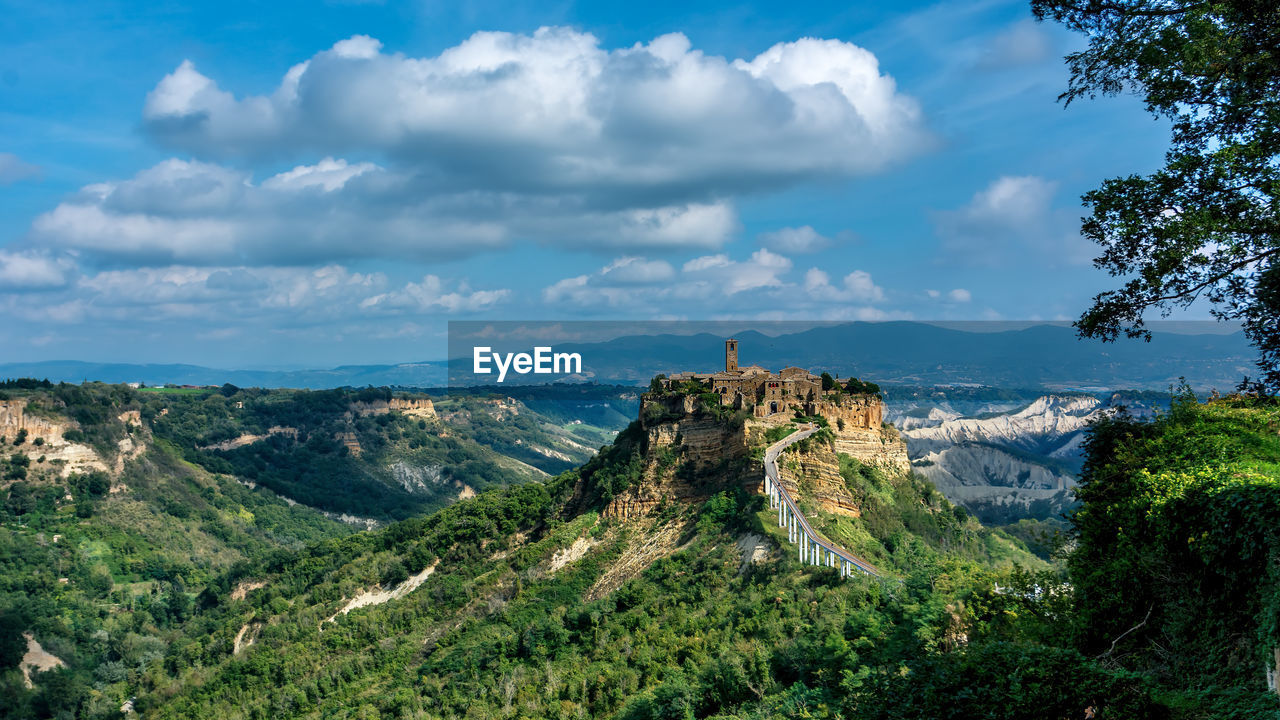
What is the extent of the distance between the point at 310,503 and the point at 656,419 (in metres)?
116

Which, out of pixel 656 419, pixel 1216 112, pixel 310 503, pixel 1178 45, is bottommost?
pixel 310 503

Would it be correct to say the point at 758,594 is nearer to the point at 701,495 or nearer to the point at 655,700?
the point at 655,700

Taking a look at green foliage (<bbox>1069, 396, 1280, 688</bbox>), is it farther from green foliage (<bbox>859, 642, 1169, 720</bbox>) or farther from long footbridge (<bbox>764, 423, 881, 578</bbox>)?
long footbridge (<bbox>764, 423, 881, 578</bbox>)

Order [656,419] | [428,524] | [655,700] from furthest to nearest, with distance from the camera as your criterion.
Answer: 1. [428,524]
2. [656,419]
3. [655,700]

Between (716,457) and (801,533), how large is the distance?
1152cm

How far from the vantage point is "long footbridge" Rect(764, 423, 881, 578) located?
28531 mm

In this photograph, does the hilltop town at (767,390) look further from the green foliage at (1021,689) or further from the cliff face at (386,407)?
the cliff face at (386,407)

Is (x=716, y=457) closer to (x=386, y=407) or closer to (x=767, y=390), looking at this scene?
(x=767, y=390)

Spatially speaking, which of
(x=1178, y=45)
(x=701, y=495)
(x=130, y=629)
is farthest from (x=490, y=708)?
(x=130, y=629)

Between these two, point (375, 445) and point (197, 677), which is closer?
point (197, 677)

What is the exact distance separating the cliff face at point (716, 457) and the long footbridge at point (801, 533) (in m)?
0.74

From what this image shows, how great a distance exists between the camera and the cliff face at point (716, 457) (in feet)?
130

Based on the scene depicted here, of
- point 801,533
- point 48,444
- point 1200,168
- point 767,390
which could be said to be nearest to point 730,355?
point 767,390

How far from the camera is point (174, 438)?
486 feet
